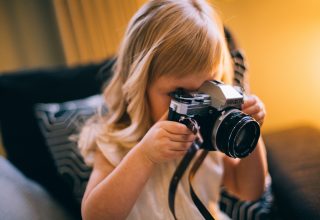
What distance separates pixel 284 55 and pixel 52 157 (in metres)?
0.45

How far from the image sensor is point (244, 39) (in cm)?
67

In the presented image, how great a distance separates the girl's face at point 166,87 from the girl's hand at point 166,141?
0.06 meters

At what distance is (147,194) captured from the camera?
0.55m

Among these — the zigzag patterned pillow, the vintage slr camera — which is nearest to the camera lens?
the vintage slr camera

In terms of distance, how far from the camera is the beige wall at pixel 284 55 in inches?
17.9

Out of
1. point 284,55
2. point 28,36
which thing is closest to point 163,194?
point 284,55

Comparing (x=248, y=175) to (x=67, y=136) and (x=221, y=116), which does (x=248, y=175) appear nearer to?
(x=221, y=116)

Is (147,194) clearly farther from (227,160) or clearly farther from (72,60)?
(72,60)

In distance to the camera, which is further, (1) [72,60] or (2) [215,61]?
(1) [72,60]

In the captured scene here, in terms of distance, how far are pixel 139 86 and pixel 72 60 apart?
56 centimetres

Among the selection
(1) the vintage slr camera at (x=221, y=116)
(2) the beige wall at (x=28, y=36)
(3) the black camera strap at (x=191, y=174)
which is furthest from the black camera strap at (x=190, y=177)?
(2) the beige wall at (x=28, y=36)

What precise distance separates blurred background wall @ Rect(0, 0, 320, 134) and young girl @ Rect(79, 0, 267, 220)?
53 millimetres

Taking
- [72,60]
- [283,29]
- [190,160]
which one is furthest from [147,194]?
[72,60]

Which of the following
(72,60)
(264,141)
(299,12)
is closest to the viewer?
(299,12)
